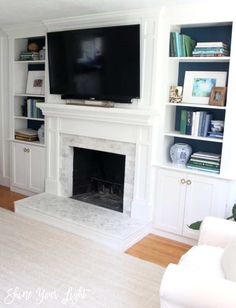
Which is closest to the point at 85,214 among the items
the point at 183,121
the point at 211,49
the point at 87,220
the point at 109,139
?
the point at 87,220

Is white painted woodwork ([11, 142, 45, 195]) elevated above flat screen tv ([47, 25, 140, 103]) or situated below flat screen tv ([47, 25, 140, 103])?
below

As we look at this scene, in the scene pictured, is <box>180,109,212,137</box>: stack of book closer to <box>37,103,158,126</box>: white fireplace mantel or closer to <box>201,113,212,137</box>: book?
<box>201,113,212,137</box>: book

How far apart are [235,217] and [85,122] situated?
1890 mm

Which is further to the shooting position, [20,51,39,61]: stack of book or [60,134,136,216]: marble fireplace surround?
[20,51,39,61]: stack of book

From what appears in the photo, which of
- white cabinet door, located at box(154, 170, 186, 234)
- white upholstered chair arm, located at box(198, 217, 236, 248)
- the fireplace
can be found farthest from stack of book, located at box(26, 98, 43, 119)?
white upholstered chair arm, located at box(198, 217, 236, 248)

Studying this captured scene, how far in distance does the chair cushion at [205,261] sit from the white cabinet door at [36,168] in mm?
2608

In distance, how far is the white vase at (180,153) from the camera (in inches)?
133

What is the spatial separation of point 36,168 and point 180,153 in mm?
1996

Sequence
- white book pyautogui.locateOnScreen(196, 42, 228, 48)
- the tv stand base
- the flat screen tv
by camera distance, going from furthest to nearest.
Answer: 1. the tv stand base
2. the flat screen tv
3. white book pyautogui.locateOnScreen(196, 42, 228, 48)

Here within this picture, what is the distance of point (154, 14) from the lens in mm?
3184

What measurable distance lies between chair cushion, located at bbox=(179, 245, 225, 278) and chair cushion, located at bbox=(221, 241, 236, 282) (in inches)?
2.1

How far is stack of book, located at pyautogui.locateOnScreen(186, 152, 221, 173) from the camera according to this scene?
10.5 ft

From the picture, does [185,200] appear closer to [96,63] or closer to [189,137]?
[189,137]

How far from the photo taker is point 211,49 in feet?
10.1
